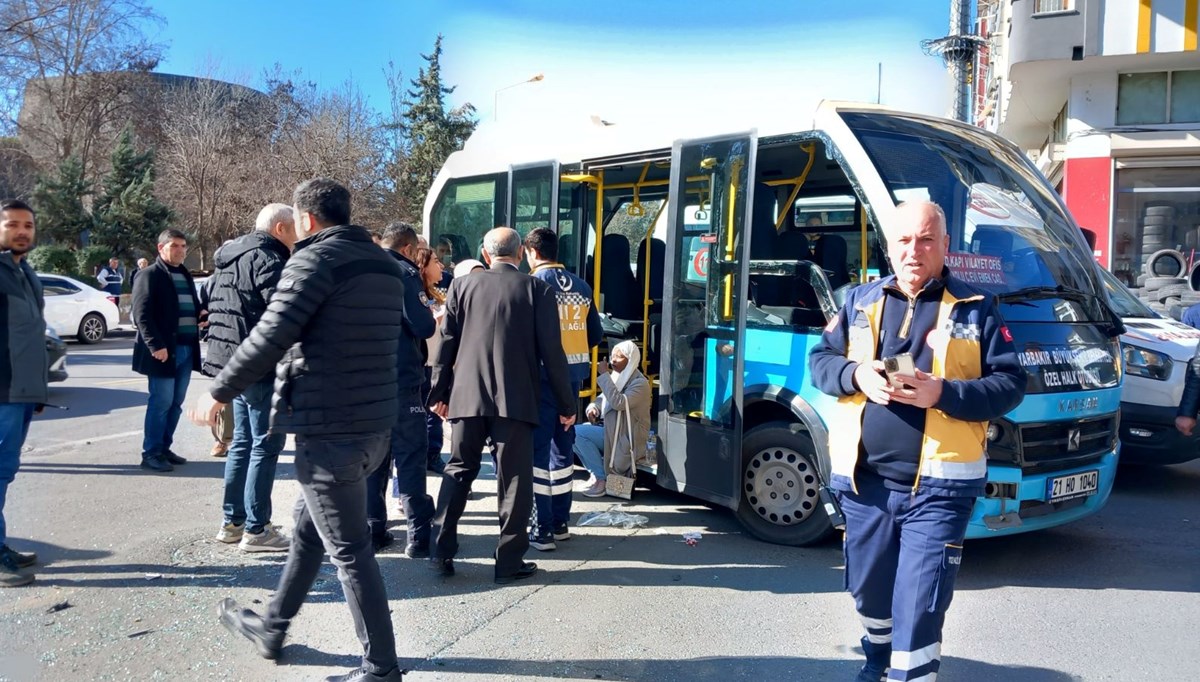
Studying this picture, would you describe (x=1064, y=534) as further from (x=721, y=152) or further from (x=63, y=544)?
(x=63, y=544)

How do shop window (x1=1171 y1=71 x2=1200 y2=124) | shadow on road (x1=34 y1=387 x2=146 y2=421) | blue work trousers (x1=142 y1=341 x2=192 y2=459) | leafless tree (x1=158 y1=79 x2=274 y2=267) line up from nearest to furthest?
blue work trousers (x1=142 y1=341 x2=192 y2=459)
shadow on road (x1=34 y1=387 x2=146 y2=421)
shop window (x1=1171 y1=71 x2=1200 y2=124)
leafless tree (x1=158 y1=79 x2=274 y2=267)

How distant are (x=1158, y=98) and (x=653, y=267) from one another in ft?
49.8

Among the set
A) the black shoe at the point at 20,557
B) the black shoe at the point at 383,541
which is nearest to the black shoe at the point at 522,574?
the black shoe at the point at 383,541

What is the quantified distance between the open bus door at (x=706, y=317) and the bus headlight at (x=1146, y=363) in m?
3.67

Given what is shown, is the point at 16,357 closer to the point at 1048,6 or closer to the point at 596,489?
the point at 596,489

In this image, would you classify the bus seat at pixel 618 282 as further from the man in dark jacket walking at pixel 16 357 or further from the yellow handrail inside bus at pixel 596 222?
the man in dark jacket walking at pixel 16 357

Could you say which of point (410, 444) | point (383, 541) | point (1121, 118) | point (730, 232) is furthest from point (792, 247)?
point (1121, 118)

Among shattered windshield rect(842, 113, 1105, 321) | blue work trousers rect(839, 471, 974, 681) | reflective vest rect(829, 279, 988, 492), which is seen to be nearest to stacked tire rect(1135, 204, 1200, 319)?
shattered windshield rect(842, 113, 1105, 321)

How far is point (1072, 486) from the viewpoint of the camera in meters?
4.95

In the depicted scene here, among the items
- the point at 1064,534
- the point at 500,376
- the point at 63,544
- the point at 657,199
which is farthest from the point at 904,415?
the point at 657,199

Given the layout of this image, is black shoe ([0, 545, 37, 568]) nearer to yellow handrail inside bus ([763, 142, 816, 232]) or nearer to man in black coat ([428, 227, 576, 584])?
man in black coat ([428, 227, 576, 584])

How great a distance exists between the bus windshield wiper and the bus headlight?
239 cm

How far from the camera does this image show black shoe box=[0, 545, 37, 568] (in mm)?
4833

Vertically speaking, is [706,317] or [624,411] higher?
[706,317]
